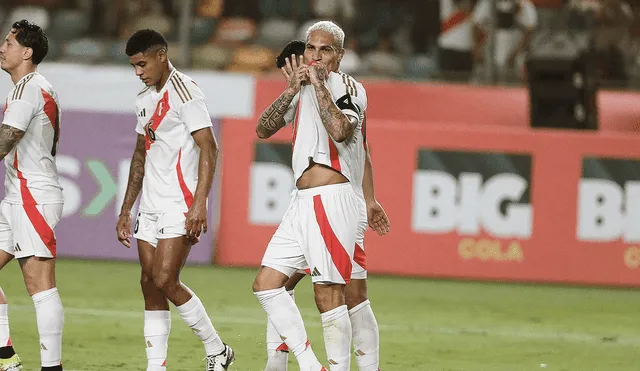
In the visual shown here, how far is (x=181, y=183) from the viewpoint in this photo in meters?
6.64

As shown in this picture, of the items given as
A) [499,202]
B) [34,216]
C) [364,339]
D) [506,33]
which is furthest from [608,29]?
[34,216]

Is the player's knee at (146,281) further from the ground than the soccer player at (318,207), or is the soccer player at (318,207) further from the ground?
the soccer player at (318,207)

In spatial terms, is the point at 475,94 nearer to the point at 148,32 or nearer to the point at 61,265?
the point at 61,265

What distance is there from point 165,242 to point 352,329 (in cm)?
118

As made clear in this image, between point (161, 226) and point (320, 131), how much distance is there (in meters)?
1.19

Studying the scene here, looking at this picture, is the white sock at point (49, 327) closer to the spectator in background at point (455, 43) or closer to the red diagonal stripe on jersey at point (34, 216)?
the red diagonal stripe on jersey at point (34, 216)

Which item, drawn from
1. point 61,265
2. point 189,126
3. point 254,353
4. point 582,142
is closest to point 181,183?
point 189,126

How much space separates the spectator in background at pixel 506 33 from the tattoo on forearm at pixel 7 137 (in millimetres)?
9405

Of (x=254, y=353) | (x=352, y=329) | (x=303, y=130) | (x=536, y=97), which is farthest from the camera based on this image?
(x=536, y=97)

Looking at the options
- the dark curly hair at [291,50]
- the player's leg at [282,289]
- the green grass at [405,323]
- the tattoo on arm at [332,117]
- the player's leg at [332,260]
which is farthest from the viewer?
the green grass at [405,323]

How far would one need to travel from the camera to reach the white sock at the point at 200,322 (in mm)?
6656

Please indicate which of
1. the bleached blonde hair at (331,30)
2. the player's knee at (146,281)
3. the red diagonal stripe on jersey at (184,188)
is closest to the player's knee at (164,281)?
the player's knee at (146,281)

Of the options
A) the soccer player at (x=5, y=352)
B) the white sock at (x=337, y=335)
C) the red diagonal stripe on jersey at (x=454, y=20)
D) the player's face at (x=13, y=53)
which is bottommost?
the soccer player at (x=5, y=352)

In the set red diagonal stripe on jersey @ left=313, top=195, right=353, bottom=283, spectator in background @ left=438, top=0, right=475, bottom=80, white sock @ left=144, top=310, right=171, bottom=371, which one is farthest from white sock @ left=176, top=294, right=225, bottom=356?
spectator in background @ left=438, top=0, right=475, bottom=80
